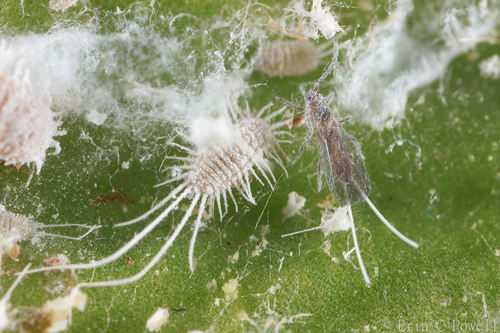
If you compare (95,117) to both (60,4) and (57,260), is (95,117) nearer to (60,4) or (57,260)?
(60,4)

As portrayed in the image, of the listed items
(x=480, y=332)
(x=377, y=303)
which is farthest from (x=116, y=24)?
(x=480, y=332)

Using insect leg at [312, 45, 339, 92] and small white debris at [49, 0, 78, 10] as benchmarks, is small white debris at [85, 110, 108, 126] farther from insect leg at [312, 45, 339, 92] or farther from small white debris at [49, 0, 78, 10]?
insect leg at [312, 45, 339, 92]

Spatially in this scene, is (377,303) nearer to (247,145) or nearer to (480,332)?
(480,332)

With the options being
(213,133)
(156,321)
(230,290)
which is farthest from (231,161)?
(156,321)

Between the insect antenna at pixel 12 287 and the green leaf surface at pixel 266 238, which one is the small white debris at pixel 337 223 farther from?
the insect antenna at pixel 12 287

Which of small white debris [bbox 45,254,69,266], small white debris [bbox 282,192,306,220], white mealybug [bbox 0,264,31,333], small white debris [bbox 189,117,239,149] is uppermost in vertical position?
small white debris [bbox 189,117,239,149]

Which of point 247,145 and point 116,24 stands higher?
point 116,24

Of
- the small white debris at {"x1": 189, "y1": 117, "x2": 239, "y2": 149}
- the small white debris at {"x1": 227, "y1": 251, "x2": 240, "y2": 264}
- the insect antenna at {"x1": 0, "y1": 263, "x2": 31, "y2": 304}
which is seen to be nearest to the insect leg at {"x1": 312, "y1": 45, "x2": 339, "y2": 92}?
the small white debris at {"x1": 189, "y1": 117, "x2": 239, "y2": 149}
